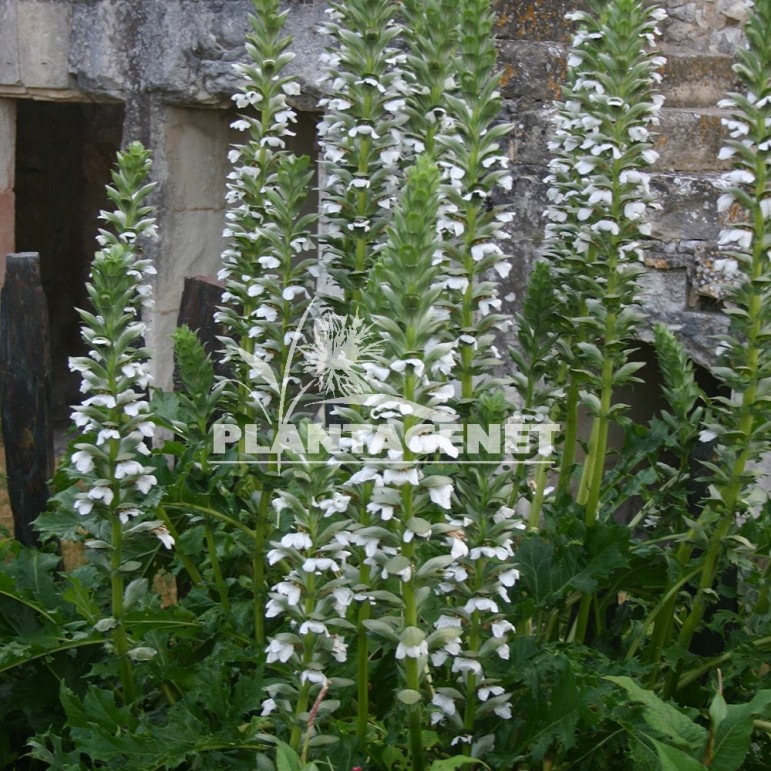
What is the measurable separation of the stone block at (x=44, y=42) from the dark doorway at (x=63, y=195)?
1985 mm

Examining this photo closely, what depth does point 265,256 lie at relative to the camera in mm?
2615

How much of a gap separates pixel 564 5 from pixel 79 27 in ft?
8.39

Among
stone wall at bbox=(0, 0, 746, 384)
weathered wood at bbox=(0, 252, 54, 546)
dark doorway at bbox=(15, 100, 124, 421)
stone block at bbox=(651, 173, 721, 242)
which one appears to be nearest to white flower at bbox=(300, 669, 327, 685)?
weathered wood at bbox=(0, 252, 54, 546)

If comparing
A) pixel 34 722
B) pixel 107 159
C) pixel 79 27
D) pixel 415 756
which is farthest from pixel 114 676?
pixel 107 159

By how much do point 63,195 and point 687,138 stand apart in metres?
5.16

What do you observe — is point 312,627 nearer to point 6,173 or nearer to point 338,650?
point 338,650

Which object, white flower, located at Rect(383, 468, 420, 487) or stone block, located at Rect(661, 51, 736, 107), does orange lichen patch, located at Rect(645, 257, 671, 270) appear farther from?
white flower, located at Rect(383, 468, 420, 487)

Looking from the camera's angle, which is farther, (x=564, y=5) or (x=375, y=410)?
(x=564, y=5)

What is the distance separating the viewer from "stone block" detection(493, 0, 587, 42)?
185 inches

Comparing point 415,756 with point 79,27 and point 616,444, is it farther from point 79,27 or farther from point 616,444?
point 79,27

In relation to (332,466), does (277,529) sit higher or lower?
lower

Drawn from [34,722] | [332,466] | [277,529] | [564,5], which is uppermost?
[564,5]

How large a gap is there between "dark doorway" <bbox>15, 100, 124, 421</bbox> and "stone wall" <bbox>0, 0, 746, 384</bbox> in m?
1.74

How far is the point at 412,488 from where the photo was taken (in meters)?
1.88
